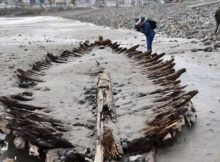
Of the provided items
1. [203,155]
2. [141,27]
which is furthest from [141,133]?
[141,27]

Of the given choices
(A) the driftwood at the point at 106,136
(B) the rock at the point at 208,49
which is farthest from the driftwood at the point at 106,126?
(B) the rock at the point at 208,49

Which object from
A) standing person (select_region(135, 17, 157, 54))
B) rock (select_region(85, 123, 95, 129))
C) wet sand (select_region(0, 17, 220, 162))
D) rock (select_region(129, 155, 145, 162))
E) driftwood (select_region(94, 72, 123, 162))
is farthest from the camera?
standing person (select_region(135, 17, 157, 54))

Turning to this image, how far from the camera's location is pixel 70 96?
32.1ft

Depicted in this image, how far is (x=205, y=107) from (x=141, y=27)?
784 cm

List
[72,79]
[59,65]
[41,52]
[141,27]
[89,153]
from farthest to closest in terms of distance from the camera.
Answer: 1. [41,52]
2. [141,27]
3. [59,65]
4. [72,79]
5. [89,153]

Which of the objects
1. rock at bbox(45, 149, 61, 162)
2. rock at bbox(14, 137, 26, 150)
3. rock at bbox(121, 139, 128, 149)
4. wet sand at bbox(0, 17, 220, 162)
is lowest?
wet sand at bbox(0, 17, 220, 162)

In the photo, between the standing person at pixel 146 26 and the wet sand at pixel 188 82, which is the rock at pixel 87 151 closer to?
the wet sand at pixel 188 82

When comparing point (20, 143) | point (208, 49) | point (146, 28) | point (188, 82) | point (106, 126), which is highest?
point (146, 28)

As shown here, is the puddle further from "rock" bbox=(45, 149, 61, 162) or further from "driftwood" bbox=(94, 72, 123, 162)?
"driftwood" bbox=(94, 72, 123, 162)

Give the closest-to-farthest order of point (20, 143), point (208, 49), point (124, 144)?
point (124, 144) < point (20, 143) < point (208, 49)

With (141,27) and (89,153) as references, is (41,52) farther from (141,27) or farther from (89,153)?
(89,153)

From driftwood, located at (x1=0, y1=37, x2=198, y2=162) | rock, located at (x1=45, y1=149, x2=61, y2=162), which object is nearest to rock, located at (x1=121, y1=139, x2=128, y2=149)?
driftwood, located at (x1=0, y1=37, x2=198, y2=162)

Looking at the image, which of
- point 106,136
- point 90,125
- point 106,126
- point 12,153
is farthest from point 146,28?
point 106,136

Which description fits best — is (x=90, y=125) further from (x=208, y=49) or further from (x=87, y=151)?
(x=208, y=49)
